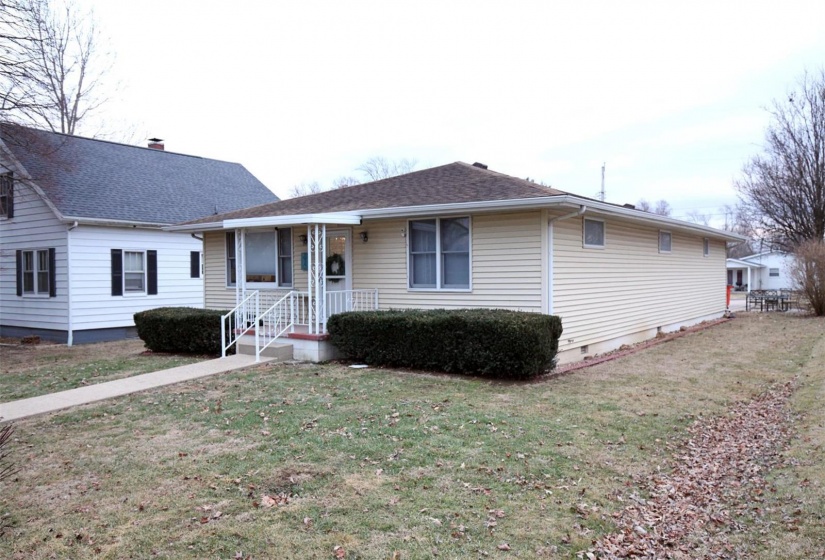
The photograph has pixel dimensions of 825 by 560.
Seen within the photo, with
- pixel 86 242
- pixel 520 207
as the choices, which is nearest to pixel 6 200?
pixel 86 242

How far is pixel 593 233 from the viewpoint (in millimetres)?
11359

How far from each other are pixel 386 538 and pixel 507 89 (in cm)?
2036

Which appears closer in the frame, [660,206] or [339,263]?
[339,263]

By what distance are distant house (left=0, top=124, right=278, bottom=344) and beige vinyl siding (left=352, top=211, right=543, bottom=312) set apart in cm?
743

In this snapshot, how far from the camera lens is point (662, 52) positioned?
535 inches

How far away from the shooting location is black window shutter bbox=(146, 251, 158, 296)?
55.1 feet

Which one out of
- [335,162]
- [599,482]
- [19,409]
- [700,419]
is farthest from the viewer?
[335,162]

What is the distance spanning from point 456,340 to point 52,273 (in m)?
12.6

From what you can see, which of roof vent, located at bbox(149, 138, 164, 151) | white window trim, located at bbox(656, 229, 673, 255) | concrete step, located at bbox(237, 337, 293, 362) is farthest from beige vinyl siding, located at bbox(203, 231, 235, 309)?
white window trim, located at bbox(656, 229, 673, 255)

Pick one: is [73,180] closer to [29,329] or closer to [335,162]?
[29,329]

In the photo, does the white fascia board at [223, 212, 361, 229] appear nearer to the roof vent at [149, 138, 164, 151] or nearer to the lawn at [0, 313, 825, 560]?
the lawn at [0, 313, 825, 560]

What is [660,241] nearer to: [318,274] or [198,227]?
[318,274]

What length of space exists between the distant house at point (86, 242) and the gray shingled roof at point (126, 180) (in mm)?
40

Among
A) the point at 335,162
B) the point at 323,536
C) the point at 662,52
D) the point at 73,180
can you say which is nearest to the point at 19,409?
the point at 323,536
